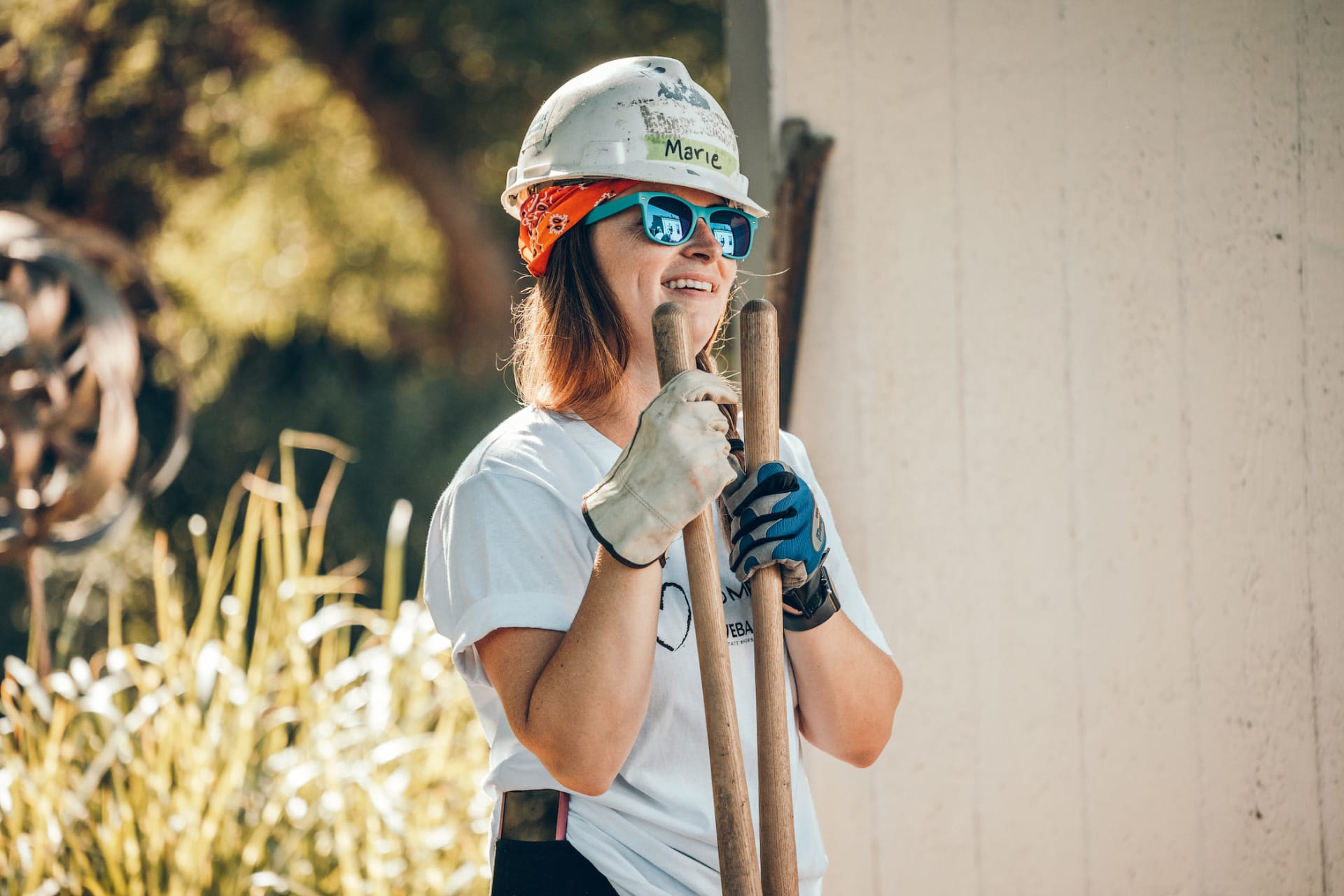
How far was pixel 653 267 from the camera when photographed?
1.64m

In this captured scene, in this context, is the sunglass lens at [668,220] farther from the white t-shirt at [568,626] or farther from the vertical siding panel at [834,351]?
the vertical siding panel at [834,351]

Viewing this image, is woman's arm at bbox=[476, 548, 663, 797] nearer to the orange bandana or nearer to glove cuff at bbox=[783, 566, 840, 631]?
glove cuff at bbox=[783, 566, 840, 631]

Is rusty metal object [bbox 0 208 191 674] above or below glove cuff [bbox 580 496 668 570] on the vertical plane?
above

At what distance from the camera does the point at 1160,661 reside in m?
2.52

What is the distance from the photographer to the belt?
1522mm

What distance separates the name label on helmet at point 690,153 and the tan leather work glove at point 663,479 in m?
0.36

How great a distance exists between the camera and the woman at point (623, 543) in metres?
1.40

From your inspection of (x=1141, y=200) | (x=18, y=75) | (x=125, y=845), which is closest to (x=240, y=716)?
(x=125, y=845)

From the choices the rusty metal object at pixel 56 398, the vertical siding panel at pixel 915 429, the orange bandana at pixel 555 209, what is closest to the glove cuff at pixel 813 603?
the orange bandana at pixel 555 209

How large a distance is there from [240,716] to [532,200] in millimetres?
2009

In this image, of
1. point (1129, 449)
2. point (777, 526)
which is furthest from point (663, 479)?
point (1129, 449)

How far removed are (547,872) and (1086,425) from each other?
5.24 feet

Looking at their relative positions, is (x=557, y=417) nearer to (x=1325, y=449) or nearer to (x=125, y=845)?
(x=1325, y=449)

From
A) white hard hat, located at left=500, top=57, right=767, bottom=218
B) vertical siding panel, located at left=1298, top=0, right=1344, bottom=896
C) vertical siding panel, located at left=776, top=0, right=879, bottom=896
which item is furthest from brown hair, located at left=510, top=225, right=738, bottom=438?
vertical siding panel, located at left=1298, top=0, right=1344, bottom=896
